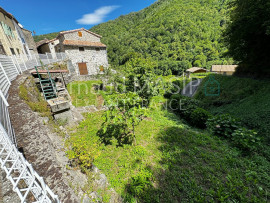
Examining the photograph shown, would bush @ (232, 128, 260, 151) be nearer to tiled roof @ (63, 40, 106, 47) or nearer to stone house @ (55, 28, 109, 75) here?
stone house @ (55, 28, 109, 75)

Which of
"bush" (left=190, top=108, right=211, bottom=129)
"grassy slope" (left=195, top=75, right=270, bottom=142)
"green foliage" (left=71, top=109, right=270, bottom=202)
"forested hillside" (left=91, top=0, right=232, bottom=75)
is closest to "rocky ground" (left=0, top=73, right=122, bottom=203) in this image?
"green foliage" (left=71, top=109, right=270, bottom=202)

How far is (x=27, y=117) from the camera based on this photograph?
9.60 ft

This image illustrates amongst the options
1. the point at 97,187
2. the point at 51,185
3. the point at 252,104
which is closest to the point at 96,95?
the point at 97,187

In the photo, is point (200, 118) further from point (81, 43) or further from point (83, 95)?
point (81, 43)

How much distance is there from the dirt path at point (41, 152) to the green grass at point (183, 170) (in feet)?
5.37

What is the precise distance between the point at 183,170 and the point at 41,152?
376 centimetres

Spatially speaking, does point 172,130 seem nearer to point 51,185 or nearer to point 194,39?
point 51,185

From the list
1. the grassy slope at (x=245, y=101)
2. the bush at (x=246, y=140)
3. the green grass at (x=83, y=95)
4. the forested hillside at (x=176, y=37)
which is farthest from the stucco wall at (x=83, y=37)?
the forested hillside at (x=176, y=37)

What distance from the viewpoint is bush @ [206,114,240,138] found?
214 inches

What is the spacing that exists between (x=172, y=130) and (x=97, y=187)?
407 cm

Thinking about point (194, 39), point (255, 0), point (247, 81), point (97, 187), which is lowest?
point (97, 187)

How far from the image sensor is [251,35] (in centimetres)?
841

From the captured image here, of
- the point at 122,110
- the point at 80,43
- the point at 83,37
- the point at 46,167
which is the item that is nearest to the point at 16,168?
the point at 46,167

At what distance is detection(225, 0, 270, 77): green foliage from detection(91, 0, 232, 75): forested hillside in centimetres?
3695
